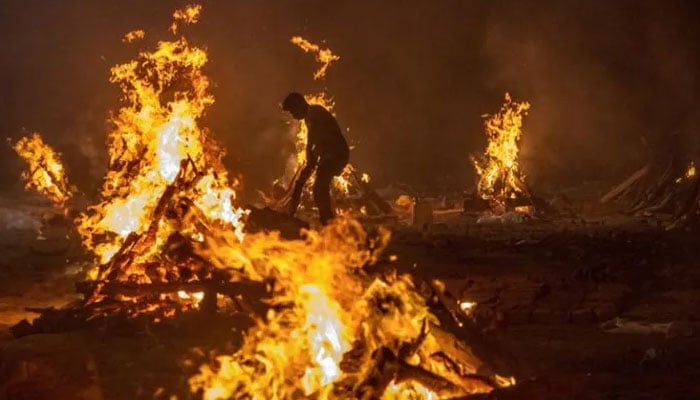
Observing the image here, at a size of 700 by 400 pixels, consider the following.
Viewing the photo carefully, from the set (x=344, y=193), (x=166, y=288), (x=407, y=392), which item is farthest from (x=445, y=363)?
(x=344, y=193)

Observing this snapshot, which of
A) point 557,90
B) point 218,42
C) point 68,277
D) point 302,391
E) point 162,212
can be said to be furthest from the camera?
point 218,42

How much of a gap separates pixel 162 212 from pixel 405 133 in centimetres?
2250

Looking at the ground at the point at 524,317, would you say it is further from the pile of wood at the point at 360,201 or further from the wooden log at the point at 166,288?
the pile of wood at the point at 360,201

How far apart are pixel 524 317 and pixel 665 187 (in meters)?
12.8

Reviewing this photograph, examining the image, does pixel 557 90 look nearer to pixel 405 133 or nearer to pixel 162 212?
pixel 405 133

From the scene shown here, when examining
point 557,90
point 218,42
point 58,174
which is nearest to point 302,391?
point 58,174

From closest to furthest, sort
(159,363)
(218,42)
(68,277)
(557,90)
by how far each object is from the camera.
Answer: (159,363) → (68,277) → (557,90) → (218,42)

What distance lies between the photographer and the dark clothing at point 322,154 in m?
10.7

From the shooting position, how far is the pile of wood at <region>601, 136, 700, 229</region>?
16023mm

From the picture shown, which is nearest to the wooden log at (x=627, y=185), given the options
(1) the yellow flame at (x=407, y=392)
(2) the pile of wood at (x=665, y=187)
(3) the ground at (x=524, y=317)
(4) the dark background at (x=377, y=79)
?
(2) the pile of wood at (x=665, y=187)

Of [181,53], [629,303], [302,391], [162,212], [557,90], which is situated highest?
[557,90]

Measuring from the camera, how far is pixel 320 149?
35.6 ft

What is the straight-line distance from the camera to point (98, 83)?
2911cm

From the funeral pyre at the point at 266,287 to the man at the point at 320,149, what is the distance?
1.56 m
